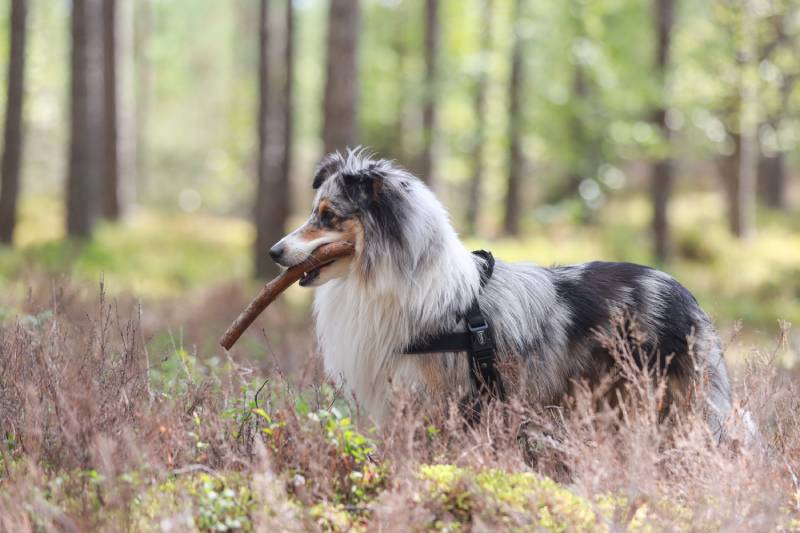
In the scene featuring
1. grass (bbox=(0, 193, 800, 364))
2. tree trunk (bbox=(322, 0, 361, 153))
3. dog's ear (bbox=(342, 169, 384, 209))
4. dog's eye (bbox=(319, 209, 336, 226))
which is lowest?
grass (bbox=(0, 193, 800, 364))

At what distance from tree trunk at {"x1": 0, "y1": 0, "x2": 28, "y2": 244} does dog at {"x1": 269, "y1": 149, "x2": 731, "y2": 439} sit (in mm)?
14191

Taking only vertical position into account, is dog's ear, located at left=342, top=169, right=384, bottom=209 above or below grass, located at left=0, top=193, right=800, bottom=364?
above

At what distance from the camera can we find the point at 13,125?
17203 mm

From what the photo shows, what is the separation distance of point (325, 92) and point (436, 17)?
10.2 metres

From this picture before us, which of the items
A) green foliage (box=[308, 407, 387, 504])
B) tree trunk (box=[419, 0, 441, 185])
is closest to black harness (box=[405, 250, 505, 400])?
green foliage (box=[308, 407, 387, 504])

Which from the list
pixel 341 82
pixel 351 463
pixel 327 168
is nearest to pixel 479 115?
pixel 341 82

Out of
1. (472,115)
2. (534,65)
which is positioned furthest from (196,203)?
(534,65)

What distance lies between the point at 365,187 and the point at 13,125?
576 inches

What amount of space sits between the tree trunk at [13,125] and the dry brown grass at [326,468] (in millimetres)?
14021

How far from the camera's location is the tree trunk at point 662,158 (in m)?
17.8

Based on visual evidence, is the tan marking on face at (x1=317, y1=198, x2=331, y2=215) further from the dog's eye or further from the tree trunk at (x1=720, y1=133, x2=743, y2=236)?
the tree trunk at (x1=720, y1=133, x2=743, y2=236)

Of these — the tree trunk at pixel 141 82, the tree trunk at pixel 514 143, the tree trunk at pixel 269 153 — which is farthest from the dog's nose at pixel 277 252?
the tree trunk at pixel 141 82

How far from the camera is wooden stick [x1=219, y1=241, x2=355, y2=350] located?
498 cm

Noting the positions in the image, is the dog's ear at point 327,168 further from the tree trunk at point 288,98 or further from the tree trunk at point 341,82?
the tree trunk at point 288,98
